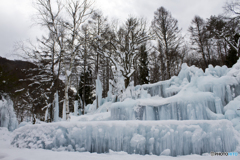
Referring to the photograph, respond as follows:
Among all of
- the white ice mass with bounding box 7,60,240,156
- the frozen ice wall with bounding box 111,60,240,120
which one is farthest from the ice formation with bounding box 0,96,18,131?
the frozen ice wall with bounding box 111,60,240,120

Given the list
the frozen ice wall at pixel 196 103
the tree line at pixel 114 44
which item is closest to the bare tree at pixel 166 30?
the tree line at pixel 114 44

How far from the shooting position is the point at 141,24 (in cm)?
1589

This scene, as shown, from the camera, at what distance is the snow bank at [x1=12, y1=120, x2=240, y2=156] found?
423 cm

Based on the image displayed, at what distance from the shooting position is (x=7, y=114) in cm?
1102

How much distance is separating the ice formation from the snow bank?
8.49 metres

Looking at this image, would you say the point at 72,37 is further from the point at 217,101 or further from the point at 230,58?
the point at 230,58

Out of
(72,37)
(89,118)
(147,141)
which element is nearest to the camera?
(147,141)

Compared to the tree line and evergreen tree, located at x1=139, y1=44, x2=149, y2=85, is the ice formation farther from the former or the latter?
evergreen tree, located at x1=139, y1=44, x2=149, y2=85

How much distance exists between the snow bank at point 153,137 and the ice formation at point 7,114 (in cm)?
849

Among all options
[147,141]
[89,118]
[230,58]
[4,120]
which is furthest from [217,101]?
[4,120]

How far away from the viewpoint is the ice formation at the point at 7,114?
10.7m

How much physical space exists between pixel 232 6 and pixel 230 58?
535cm

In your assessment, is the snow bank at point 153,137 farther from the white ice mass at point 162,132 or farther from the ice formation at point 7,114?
the ice formation at point 7,114

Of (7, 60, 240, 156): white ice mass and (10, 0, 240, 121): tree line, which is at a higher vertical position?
(10, 0, 240, 121): tree line
